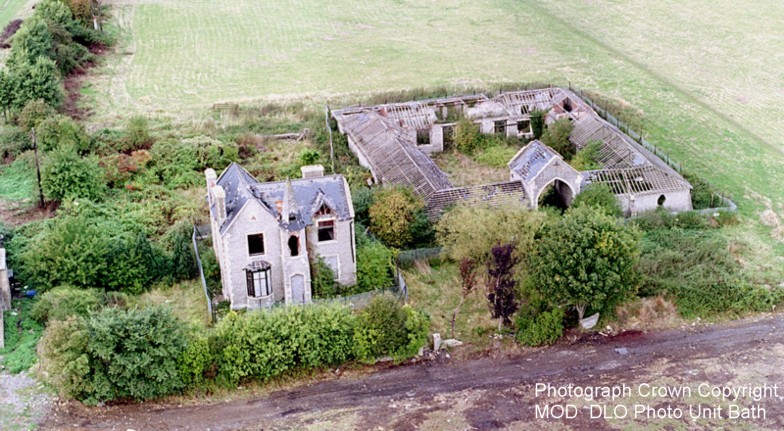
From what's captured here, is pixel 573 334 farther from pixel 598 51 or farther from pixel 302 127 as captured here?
pixel 598 51

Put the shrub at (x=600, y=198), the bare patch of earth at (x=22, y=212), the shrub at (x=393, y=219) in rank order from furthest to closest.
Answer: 1. the bare patch of earth at (x=22, y=212)
2. the shrub at (x=600, y=198)
3. the shrub at (x=393, y=219)

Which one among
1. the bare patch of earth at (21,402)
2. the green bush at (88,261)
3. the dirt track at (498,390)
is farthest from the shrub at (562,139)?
the bare patch of earth at (21,402)

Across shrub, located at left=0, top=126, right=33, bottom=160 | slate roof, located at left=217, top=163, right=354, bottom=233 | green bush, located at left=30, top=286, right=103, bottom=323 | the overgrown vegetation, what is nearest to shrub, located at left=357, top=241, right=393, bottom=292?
slate roof, located at left=217, top=163, right=354, bottom=233

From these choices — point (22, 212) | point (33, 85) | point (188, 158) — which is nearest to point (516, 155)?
point (188, 158)

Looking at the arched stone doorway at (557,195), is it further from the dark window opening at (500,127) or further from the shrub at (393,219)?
the dark window opening at (500,127)

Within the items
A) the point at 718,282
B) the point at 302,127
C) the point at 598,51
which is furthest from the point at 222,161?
the point at 598,51

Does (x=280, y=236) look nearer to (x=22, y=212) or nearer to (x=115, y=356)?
(x=115, y=356)
